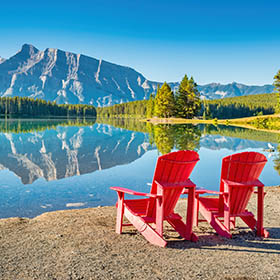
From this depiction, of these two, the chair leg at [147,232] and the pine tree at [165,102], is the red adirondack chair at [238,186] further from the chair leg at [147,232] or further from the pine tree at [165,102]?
the pine tree at [165,102]

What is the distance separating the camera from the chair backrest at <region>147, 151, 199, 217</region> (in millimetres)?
5027

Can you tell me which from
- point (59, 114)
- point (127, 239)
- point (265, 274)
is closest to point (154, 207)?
point (127, 239)

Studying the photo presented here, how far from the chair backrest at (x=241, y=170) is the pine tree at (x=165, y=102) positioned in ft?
227

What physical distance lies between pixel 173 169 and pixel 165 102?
70.3m

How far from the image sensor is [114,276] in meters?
4.03

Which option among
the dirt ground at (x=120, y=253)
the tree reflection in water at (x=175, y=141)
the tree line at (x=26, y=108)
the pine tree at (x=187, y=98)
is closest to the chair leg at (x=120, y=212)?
the dirt ground at (x=120, y=253)

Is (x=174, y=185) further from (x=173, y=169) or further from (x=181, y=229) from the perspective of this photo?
(x=181, y=229)

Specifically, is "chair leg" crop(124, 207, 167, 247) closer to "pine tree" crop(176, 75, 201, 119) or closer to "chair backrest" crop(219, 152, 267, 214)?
"chair backrest" crop(219, 152, 267, 214)

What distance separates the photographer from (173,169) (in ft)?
16.7

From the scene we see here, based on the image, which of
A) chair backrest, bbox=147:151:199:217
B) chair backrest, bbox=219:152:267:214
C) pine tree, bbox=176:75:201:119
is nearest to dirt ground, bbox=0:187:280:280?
chair backrest, bbox=219:152:267:214

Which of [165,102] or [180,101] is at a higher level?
[180,101]

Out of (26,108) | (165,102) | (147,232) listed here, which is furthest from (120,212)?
(26,108)

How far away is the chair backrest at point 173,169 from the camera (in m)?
5.03

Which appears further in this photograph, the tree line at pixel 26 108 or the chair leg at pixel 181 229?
the tree line at pixel 26 108
